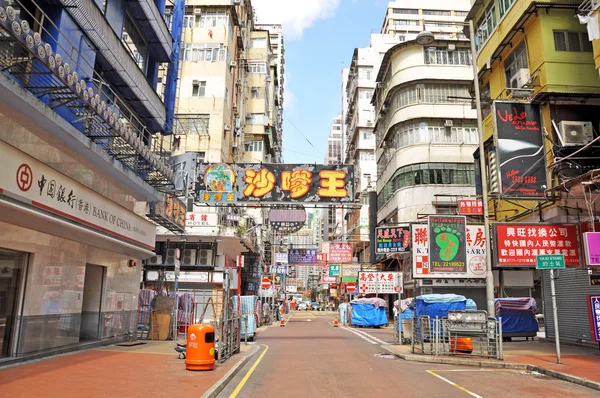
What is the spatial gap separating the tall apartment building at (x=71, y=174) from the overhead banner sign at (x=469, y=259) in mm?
10069

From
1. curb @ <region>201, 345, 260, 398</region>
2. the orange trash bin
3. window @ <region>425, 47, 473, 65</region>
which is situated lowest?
curb @ <region>201, 345, 260, 398</region>

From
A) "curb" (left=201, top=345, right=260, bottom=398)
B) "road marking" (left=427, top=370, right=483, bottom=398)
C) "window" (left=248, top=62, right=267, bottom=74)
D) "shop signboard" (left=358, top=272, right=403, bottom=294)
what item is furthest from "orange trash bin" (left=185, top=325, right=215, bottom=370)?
"window" (left=248, top=62, right=267, bottom=74)

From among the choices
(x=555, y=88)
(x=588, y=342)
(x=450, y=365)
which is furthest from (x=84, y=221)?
(x=588, y=342)

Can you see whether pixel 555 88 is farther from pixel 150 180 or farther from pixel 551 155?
pixel 150 180

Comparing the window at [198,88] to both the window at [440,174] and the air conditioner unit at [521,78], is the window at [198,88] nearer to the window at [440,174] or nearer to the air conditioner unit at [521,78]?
the window at [440,174]

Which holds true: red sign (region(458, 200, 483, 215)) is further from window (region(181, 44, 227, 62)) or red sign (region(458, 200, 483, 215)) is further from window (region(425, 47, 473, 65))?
window (region(181, 44, 227, 62))

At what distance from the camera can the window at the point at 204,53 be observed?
120ft

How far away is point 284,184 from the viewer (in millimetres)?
20188

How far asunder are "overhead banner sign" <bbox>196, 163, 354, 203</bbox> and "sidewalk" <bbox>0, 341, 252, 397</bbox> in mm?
7780

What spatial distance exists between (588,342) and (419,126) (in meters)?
23.5

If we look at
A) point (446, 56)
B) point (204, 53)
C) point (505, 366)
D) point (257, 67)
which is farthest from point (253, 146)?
point (505, 366)

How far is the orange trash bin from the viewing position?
11.1m

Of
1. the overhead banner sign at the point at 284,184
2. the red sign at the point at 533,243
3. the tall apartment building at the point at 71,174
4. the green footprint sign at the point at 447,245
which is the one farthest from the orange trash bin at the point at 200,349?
the red sign at the point at 533,243

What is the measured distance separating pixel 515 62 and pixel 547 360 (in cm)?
1249
